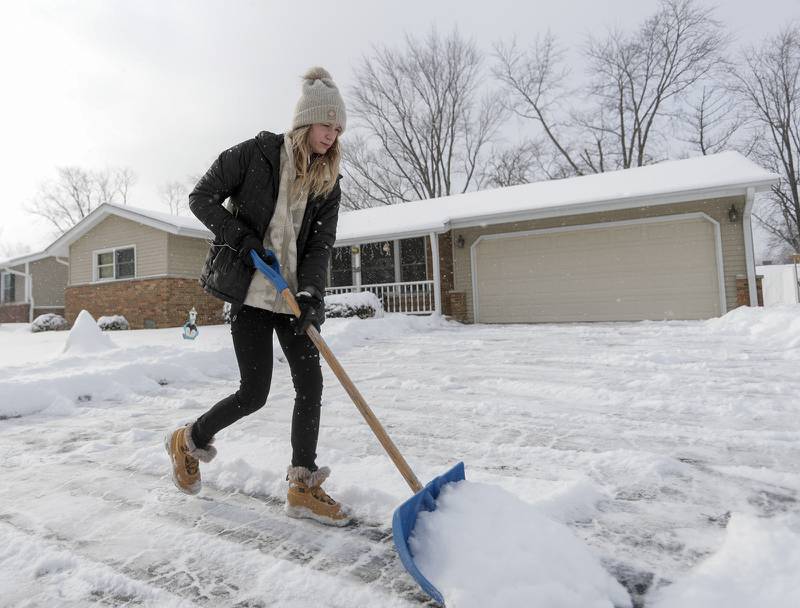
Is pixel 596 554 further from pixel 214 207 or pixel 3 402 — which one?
pixel 3 402

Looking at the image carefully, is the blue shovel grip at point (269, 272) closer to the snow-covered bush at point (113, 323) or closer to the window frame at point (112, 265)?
the snow-covered bush at point (113, 323)

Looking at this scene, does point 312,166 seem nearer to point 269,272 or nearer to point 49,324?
point 269,272

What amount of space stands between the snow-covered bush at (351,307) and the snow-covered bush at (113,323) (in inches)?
278

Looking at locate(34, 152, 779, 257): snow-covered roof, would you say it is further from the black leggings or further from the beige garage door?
the black leggings

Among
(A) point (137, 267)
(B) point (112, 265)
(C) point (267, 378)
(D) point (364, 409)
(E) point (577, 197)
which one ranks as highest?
(E) point (577, 197)

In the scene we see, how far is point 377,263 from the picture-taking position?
14.6 meters

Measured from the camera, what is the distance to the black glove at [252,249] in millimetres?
1780

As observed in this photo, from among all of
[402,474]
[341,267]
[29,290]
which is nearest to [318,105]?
[402,474]

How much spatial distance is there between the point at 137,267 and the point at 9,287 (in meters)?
13.6

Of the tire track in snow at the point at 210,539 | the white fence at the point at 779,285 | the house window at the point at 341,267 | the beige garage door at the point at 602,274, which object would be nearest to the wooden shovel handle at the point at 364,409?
the tire track in snow at the point at 210,539

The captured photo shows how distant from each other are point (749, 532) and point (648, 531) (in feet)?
0.95

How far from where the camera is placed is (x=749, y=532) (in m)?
1.47

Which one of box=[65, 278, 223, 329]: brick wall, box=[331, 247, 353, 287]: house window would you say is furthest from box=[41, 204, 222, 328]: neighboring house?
box=[331, 247, 353, 287]: house window

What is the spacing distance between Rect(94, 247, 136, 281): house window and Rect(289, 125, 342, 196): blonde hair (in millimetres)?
15469
